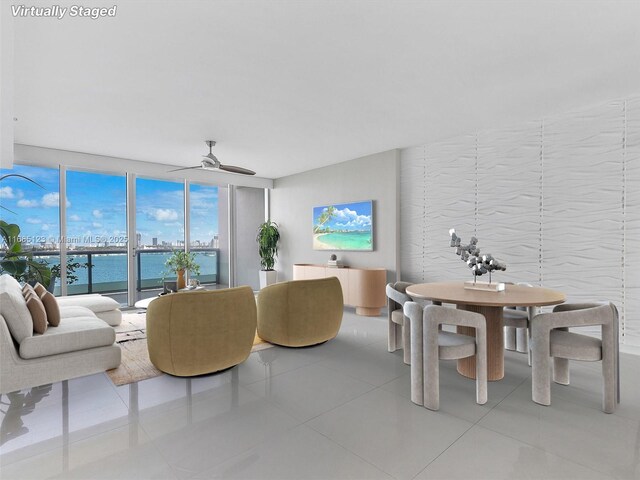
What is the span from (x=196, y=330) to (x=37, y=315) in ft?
4.58

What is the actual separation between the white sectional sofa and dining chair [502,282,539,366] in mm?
3707

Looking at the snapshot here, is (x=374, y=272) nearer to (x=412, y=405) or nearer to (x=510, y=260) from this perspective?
(x=510, y=260)

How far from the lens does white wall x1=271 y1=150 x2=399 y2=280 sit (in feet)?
18.5

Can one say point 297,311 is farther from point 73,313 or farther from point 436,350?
point 73,313

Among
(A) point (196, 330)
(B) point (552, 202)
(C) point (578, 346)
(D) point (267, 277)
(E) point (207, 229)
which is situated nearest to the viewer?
(C) point (578, 346)

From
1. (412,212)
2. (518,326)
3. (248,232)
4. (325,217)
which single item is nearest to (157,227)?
(248,232)

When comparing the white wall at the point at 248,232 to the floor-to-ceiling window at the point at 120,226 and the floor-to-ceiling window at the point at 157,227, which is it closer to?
the floor-to-ceiling window at the point at 120,226

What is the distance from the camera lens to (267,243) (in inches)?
300

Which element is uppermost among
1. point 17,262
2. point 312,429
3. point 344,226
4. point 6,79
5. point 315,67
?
point 315,67

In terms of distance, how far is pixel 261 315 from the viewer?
389cm

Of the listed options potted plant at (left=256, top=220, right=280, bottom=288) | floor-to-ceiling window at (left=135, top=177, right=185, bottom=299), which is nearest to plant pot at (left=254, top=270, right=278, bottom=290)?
potted plant at (left=256, top=220, right=280, bottom=288)

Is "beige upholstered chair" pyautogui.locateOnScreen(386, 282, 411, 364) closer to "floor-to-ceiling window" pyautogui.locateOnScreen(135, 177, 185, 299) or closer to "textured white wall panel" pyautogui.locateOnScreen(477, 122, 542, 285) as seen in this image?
"textured white wall panel" pyautogui.locateOnScreen(477, 122, 542, 285)

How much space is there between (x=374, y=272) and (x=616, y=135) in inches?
133

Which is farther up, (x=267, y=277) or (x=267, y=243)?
(x=267, y=243)
